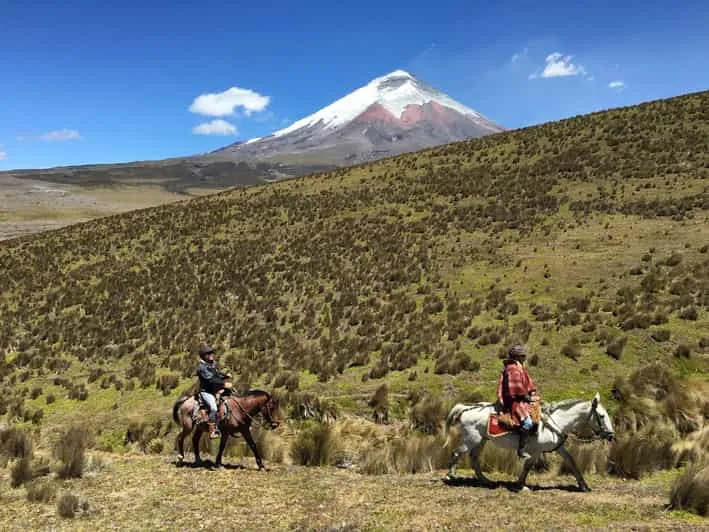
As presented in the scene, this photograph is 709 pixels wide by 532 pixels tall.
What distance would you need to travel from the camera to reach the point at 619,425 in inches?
566

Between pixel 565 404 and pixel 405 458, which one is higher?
pixel 565 404

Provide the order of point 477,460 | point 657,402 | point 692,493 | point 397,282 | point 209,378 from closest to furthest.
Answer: point 692,493 → point 477,460 → point 209,378 → point 657,402 → point 397,282

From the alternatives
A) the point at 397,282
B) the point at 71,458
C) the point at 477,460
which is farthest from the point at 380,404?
the point at 397,282

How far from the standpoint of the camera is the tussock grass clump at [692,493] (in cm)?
850

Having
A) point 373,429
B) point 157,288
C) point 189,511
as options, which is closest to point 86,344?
point 157,288

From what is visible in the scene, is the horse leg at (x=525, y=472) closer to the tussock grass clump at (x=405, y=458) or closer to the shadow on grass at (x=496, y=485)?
the shadow on grass at (x=496, y=485)

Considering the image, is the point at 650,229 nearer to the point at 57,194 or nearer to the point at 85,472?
the point at 85,472

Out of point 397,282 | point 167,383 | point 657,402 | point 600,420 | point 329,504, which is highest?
point 397,282

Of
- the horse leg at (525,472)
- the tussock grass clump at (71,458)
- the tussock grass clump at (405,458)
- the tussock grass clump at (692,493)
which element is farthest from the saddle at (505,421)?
the tussock grass clump at (71,458)

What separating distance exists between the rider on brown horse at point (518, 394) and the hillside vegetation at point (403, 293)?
3057 mm

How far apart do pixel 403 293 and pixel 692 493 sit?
2137 centimetres

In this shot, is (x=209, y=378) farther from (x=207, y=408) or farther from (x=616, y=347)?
(x=616, y=347)

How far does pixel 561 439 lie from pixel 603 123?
6082cm

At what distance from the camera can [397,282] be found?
31750mm
